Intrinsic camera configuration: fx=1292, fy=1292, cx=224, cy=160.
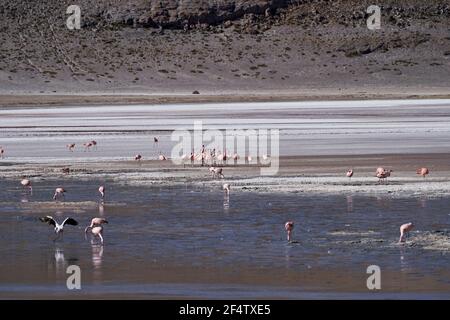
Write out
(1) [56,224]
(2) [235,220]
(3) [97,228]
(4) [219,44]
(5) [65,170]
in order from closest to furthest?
(3) [97,228] → (1) [56,224] → (2) [235,220] → (5) [65,170] → (4) [219,44]

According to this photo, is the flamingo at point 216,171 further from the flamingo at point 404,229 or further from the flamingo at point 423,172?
the flamingo at point 404,229

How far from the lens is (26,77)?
284ft

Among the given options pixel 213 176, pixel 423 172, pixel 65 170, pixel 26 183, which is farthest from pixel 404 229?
pixel 65 170

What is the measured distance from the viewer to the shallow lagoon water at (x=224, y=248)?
12930 mm

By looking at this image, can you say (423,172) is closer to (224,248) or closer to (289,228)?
(289,228)

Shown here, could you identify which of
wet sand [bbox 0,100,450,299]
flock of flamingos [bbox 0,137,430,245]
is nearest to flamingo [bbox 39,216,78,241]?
flock of flamingos [bbox 0,137,430,245]

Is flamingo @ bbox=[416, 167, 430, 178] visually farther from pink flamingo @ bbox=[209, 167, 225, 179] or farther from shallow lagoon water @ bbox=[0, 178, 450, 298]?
pink flamingo @ bbox=[209, 167, 225, 179]

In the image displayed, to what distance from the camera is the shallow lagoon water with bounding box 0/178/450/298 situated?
12930 mm

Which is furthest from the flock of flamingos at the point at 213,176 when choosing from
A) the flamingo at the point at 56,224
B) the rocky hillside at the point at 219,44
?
the rocky hillside at the point at 219,44

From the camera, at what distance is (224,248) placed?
15477 millimetres

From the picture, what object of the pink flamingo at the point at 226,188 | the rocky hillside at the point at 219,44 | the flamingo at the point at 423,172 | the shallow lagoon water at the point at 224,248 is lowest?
the shallow lagoon water at the point at 224,248
